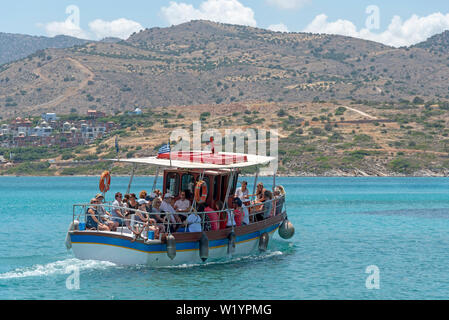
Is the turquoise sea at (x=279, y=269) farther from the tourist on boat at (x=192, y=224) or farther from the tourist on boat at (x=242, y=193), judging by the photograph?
the tourist on boat at (x=242, y=193)

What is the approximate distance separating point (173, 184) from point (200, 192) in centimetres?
203

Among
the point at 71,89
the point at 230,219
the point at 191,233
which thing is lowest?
the point at 191,233

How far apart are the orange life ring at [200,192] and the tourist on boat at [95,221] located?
2648mm

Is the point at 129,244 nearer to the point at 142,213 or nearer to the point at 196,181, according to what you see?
the point at 142,213

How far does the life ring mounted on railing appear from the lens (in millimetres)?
19609

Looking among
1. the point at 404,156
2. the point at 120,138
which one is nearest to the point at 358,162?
the point at 404,156

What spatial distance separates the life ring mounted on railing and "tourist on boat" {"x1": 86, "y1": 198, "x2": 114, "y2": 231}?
8.69 feet

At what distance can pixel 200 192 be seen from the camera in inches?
791

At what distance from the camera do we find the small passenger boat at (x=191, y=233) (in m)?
18.9

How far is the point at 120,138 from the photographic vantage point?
387 ft

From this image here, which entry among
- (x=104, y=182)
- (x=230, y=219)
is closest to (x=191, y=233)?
(x=230, y=219)

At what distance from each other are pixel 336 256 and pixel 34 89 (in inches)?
6684

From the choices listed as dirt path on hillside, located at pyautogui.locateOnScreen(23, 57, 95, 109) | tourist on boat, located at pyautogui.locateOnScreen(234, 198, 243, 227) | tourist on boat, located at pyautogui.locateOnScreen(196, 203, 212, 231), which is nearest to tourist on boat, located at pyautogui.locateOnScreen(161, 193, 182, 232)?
tourist on boat, located at pyautogui.locateOnScreen(196, 203, 212, 231)
